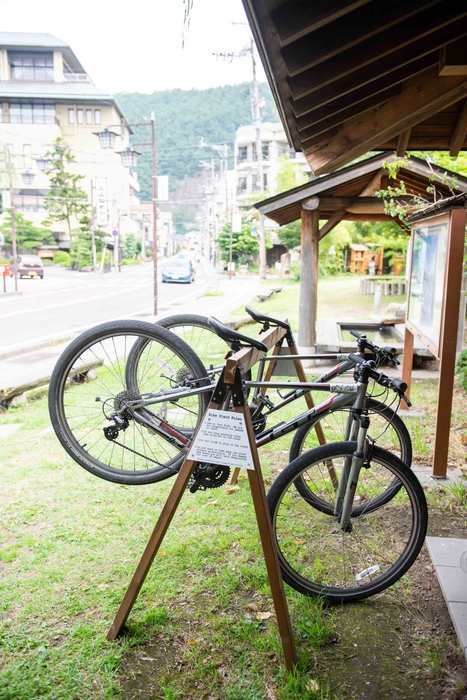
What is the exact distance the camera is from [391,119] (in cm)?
344

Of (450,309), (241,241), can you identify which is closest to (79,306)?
(450,309)

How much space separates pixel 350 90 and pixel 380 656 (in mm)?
2614

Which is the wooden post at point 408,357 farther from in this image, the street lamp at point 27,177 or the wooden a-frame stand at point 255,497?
the street lamp at point 27,177

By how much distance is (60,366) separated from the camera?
9.96ft

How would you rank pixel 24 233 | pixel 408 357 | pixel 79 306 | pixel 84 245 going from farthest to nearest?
pixel 24 233 < pixel 84 245 < pixel 79 306 < pixel 408 357

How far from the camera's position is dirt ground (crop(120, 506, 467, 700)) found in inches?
97.8

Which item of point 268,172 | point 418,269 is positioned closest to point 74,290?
point 418,269

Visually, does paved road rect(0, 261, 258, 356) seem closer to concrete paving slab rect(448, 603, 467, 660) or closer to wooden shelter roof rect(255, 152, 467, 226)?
wooden shelter roof rect(255, 152, 467, 226)

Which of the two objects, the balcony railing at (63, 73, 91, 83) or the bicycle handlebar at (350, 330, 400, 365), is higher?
the balcony railing at (63, 73, 91, 83)

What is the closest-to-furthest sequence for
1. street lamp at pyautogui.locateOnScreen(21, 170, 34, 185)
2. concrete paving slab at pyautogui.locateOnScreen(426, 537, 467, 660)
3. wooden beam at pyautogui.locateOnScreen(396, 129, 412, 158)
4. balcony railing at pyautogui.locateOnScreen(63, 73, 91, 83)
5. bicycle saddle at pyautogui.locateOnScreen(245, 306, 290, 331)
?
concrete paving slab at pyautogui.locateOnScreen(426, 537, 467, 660), bicycle saddle at pyautogui.locateOnScreen(245, 306, 290, 331), wooden beam at pyautogui.locateOnScreen(396, 129, 412, 158), street lamp at pyautogui.locateOnScreen(21, 170, 34, 185), balcony railing at pyautogui.locateOnScreen(63, 73, 91, 83)

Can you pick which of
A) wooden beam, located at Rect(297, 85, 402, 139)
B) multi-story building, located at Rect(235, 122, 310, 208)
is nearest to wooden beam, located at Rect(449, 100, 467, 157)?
wooden beam, located at Rect(297, 85, 402, 139)

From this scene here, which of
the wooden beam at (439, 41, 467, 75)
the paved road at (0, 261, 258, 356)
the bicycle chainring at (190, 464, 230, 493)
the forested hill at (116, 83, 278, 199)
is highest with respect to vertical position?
the forested hill at (116, 83, 278, 199)

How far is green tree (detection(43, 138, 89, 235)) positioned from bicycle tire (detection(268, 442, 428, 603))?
47.9m

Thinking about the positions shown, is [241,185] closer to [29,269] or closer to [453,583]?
[29,269]
